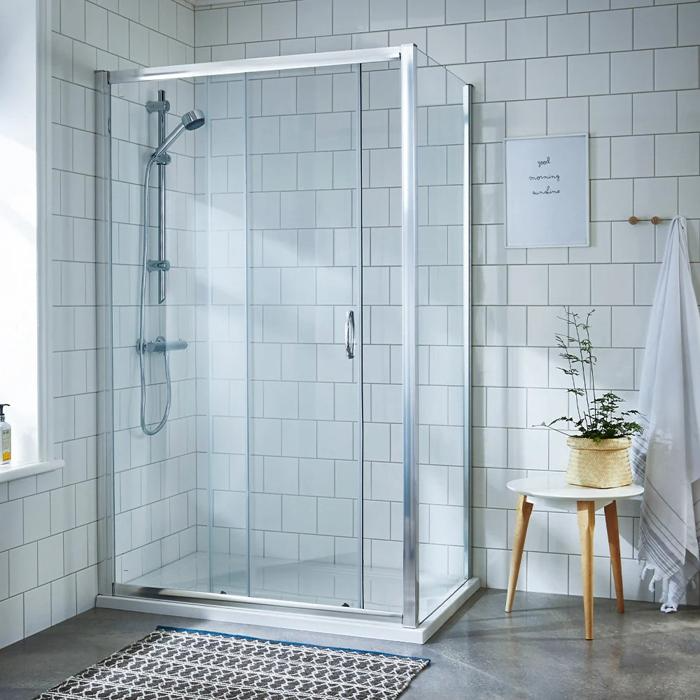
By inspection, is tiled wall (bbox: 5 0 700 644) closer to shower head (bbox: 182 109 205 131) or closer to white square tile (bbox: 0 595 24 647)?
white square tile (bbox: 0 595 24 647)

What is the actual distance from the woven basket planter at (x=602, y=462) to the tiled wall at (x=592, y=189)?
397 millimetres

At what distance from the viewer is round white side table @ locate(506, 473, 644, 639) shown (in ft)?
11.6

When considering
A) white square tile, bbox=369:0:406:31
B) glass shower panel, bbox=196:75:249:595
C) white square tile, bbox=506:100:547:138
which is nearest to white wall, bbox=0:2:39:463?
glass shower panel, bbox=196:75:249:595

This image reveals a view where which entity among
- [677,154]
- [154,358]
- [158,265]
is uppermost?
[677,154]

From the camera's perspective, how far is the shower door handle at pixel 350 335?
349 centimetres

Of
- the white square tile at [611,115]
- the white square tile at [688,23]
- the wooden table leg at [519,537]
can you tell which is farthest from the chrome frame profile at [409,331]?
the white square tile at [688,23]

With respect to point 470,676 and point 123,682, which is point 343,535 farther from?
point 123,682

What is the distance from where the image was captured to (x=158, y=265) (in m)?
3.78

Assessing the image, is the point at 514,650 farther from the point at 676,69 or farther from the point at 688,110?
the point at 676,69

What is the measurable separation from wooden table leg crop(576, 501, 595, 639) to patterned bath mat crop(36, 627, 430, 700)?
0.63 metres

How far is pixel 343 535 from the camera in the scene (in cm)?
354

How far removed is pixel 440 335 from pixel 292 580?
3.49 feet

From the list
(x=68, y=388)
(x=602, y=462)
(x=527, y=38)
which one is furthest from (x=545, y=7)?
(x=68, y=388)

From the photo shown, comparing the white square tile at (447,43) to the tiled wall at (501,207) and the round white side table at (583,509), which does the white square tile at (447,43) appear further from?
the round white side table at (583,509)
